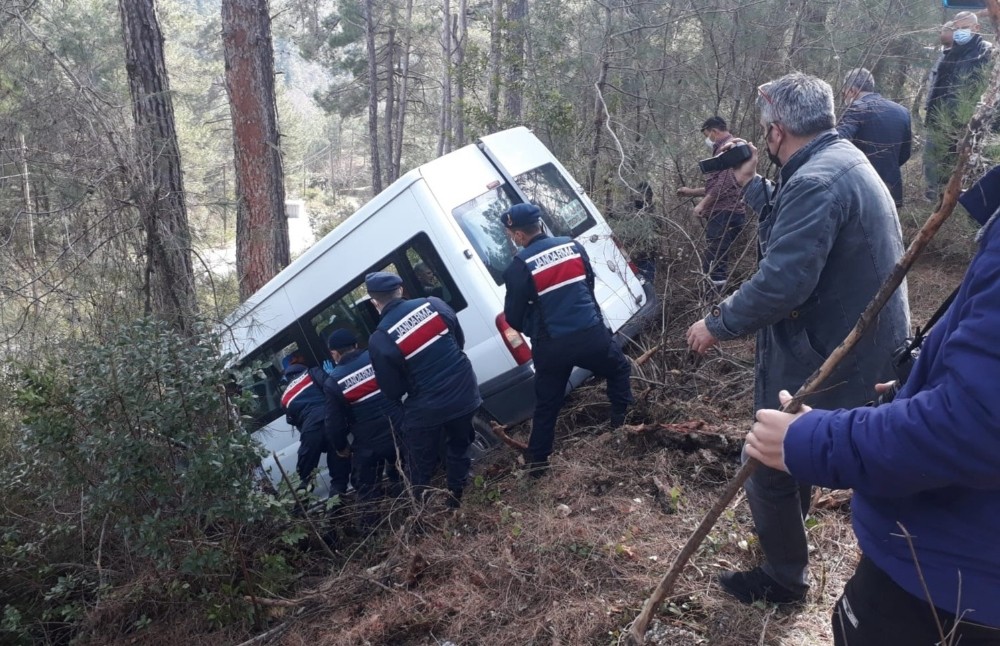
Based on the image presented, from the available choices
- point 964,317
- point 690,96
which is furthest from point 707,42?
point 964,317

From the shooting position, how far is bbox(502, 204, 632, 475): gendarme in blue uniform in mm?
4734

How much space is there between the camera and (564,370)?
4.84m

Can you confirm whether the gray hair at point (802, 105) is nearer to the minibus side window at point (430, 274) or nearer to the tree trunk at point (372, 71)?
the minibus side window at point (430, 274)

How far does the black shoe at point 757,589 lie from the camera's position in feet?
9.31

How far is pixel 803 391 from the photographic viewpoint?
6.26 feet

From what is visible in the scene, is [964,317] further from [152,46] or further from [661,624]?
[152,46]

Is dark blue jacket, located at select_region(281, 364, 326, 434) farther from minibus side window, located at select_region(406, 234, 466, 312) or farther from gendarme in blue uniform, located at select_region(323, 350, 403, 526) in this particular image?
minibus side window, located at select_region(406, 234, 466, 312)

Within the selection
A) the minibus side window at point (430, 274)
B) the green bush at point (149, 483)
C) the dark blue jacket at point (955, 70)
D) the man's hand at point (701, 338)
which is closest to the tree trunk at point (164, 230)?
the green bush at point (149, 483)

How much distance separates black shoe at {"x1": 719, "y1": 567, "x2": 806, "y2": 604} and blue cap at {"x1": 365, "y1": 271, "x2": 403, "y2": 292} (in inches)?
110

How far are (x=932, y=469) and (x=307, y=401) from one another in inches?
186

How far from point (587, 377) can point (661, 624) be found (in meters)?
2.93

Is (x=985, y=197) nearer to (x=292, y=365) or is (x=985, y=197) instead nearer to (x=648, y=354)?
(x=648, y=354)

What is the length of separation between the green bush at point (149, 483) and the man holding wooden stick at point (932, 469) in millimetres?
3124

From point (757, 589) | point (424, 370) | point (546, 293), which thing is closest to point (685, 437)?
point (546, 293)
